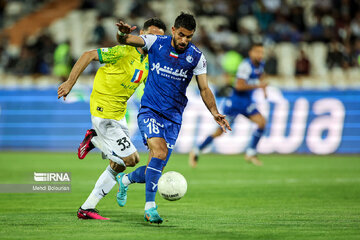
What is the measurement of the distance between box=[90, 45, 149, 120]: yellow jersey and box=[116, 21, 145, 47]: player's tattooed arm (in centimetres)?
72

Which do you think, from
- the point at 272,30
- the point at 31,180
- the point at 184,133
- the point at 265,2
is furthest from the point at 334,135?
the point at 31,180

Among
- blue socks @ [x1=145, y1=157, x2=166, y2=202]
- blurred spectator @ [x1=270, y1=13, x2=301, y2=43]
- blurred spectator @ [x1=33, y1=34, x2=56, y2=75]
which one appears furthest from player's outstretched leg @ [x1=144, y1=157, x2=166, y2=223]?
blurred spectator @ [x1=33, y1=34, x2=56, y2=75]

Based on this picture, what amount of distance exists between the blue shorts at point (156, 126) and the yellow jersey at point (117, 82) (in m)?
0.61

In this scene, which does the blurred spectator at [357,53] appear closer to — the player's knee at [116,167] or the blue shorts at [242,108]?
the blue shorts at [242,108]

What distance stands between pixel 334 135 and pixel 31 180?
366 inches

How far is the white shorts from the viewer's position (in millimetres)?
8180

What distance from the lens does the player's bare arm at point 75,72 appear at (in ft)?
24.4

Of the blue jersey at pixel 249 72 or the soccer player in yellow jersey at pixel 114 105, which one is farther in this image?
the blue jersey at pixel 249 72

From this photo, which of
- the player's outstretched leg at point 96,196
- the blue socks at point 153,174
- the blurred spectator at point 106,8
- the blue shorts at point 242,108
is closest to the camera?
the blue socks at point 153,174

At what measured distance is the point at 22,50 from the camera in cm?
2439

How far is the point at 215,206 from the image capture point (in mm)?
9227

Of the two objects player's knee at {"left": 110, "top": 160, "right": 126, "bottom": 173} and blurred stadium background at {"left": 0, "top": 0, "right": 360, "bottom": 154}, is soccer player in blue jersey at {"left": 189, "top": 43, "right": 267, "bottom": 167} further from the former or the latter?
player's knee at {"left": 110, "top": 160, "right": 126, "bottom": 173}

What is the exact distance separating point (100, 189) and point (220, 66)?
47.0ft

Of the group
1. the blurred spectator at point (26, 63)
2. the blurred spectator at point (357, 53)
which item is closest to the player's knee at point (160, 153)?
the blurred spectator at point (357, 53)
